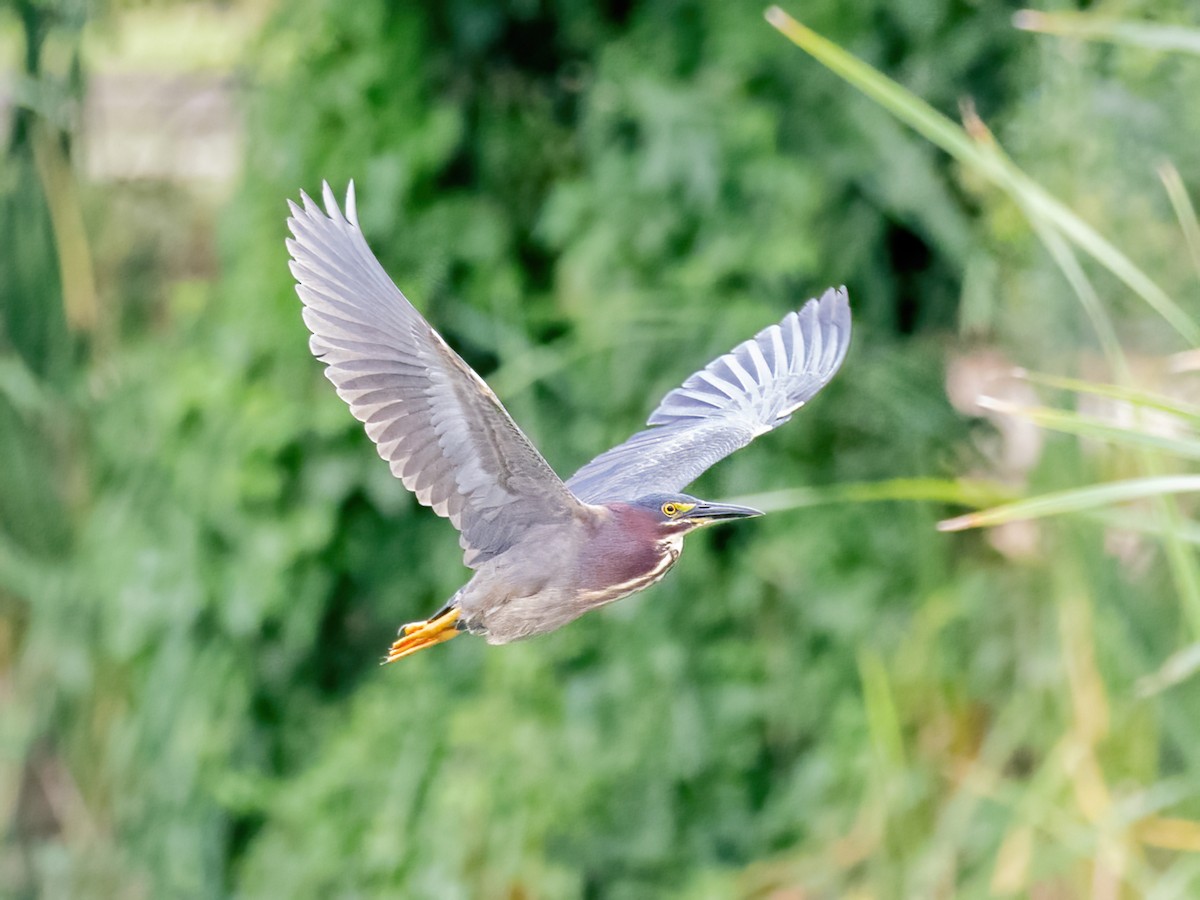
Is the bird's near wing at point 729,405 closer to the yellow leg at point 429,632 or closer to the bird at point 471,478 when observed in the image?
the bird at point 471,478

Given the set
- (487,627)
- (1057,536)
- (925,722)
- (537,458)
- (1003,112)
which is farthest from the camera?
(1003,112)

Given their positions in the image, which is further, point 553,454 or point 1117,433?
point 553,454

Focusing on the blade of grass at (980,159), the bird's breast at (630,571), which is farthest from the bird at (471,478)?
the blade of grass at (980,159)

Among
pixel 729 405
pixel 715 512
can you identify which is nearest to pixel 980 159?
pixel 715 512

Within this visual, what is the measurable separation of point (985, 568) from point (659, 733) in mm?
799

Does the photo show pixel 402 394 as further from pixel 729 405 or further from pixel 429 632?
pixel 729 405

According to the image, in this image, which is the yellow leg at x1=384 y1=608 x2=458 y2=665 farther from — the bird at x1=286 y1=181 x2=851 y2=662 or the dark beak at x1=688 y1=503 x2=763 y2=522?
the dark beak at x1=688 y1=503 x2=763 y2=522

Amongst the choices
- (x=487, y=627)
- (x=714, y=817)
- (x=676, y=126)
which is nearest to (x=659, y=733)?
(x=714, y=817)

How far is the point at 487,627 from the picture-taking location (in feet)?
5.65

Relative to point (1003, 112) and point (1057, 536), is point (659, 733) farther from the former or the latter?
point (1003, 112)

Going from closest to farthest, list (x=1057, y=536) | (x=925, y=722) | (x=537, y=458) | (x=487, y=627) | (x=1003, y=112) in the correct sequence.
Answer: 1. (x=537, y=458)
2. (x=487, y=627)
3. (x=1057, y=536)
4. (x=925, y=722)
5. (x=1003, y=112)

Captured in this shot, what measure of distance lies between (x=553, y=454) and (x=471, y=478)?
189 centimetres

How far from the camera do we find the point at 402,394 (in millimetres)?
1773

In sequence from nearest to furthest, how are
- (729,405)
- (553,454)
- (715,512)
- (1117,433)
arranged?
(1117,433), (715,512), (729,405), (553,454)
